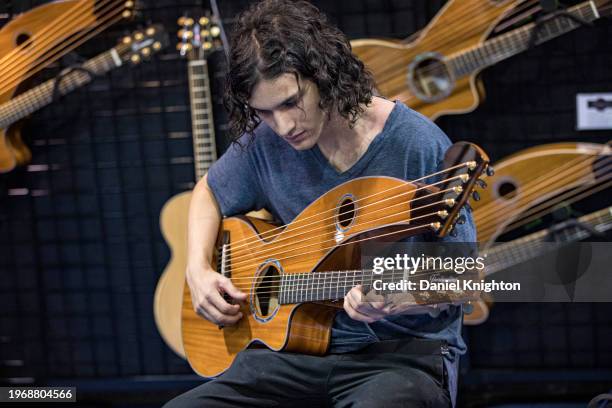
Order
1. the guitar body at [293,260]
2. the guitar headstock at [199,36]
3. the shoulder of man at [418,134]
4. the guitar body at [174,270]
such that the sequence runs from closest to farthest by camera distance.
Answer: the guitar body at [293,260], the shoulder of man at [418,134], the guitar headstock at [199,36], the guitar body at [174,270]

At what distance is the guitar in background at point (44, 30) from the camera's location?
9.76ft

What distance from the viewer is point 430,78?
2748mm

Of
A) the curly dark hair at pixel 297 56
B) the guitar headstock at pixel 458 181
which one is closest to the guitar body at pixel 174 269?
the curly dark hair at pixel 297 56

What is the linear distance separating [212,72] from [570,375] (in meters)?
1.68

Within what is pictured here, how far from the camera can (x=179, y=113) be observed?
10.4 ft

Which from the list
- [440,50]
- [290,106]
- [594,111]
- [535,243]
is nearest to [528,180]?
[535,243]

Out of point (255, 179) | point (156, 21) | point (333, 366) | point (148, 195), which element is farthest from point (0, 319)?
point (333, 366)

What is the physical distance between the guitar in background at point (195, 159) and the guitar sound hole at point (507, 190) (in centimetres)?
99

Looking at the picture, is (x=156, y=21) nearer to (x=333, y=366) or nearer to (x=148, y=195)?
(x=148, y=195)

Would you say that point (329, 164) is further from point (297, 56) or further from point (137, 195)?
point (137, 195)

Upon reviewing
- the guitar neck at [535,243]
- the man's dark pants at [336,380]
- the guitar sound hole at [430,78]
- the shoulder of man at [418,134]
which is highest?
the guitar sound hole at [430,78]

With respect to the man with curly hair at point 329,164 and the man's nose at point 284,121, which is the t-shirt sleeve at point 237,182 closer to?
the man with curly hair at point 329,164

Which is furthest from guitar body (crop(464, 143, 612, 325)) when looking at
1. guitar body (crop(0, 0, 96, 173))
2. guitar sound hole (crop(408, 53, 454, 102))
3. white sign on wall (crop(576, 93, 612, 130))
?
guitar body (crop(0, 0, 96, 173))

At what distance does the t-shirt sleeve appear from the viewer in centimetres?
226
